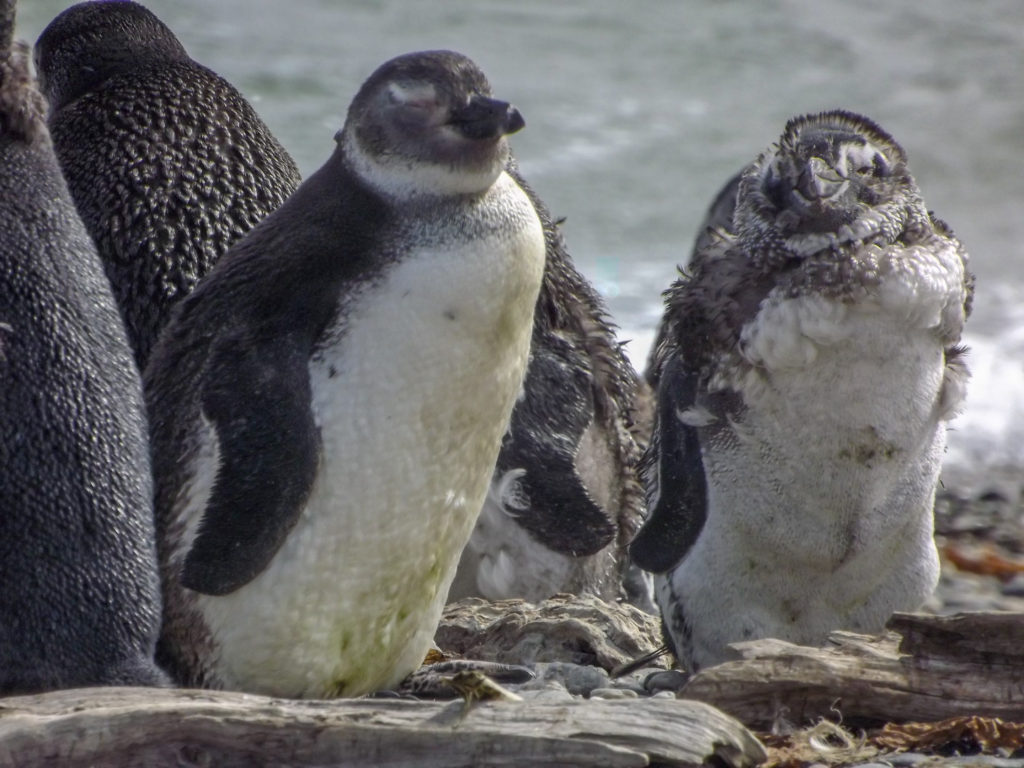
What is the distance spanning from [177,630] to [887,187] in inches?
72.6

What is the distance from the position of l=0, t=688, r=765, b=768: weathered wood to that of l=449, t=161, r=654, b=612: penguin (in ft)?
5.84

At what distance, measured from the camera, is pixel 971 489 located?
9062 millimetres

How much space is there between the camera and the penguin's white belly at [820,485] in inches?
152

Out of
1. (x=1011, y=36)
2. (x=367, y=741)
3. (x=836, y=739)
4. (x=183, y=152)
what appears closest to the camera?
(x=367, y=741)

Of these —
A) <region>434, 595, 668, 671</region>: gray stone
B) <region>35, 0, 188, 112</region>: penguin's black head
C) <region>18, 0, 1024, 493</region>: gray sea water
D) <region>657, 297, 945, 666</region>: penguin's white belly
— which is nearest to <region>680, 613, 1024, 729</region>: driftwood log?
<region>657, 297, 945, 666</region>: penguin's white belly

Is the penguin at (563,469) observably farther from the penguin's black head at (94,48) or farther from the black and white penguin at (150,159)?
the penguin's black head at (94,48)

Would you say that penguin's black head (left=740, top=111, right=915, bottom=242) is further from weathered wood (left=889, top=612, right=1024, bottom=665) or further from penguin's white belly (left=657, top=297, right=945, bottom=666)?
weathered wood (left=889, top=612, right=1024, bottom=665)

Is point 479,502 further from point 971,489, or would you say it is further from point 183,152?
point 971,489

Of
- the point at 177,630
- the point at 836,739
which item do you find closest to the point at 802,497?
the point at 836,739

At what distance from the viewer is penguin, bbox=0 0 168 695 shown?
3371mm

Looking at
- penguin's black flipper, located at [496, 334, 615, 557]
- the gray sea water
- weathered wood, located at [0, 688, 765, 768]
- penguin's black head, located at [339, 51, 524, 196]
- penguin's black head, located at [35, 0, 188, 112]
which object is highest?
the gray sea water

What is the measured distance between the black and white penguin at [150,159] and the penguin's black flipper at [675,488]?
4.13 ft

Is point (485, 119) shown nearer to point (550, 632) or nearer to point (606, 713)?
point (606, 713)

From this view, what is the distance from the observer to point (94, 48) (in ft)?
16.9
